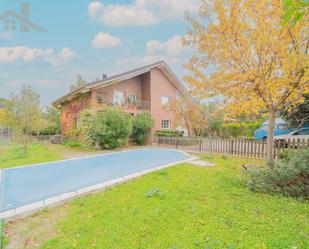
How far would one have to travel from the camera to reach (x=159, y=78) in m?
21.3

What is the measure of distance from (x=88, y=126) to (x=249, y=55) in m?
11.8

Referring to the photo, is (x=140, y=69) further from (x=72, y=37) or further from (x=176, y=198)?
(x=176, y=198)

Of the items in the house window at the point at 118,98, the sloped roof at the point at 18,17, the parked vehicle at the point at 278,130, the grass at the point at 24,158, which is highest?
the sloped roof at the point at 18,17

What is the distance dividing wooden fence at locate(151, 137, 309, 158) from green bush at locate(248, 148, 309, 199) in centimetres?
450

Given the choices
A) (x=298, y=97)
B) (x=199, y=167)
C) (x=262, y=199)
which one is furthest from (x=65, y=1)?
(x=262, y=199)

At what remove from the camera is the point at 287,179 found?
15.7ft

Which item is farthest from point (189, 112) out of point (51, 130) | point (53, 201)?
point (51, 130)

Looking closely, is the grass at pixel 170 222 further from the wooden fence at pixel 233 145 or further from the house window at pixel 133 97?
the house window at pixel 133 97

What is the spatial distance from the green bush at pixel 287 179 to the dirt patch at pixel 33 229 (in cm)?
507

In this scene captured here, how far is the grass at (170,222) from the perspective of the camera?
2.98 m

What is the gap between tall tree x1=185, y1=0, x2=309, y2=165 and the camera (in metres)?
4.90

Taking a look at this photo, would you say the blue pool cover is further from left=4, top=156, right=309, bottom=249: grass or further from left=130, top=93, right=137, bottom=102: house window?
left=130, top=93, right=137, bottom=102: house window

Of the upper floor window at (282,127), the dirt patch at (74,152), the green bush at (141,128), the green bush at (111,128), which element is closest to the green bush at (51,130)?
the dirt patch at (74,152)

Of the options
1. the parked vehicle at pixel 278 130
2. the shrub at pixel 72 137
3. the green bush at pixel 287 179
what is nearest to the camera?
the green bush at pixel 287 179
